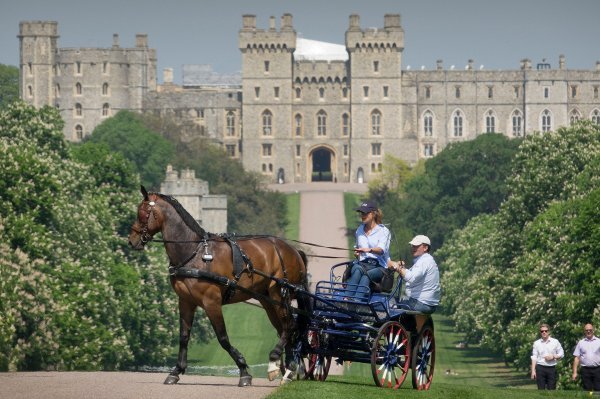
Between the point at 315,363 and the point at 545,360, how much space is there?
5788 mm

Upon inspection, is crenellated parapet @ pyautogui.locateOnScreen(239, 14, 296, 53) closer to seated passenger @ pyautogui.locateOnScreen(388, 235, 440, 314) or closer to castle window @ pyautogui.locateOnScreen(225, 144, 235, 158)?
castle window @ pyautogui.locateOnScreen(225, 144, 235, 158)

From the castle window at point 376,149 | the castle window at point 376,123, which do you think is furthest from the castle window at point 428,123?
the castle window at point 376,149

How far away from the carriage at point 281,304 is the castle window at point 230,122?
123019mm

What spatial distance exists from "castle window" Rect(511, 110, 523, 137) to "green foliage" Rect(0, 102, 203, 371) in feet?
266

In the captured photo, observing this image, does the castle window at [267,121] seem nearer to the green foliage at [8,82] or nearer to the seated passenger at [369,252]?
the green foliage at [8,82]

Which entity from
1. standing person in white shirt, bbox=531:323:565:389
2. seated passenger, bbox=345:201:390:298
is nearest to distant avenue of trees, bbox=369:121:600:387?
seated passenger, bbox=345:201:390:298

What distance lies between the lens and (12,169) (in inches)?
2055

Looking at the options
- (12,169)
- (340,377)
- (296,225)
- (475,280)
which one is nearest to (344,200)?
(296,225)

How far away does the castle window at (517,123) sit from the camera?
488 feet

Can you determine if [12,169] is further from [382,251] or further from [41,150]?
[382,251]

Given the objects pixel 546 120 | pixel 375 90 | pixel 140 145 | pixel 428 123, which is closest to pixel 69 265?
pixel 140 145

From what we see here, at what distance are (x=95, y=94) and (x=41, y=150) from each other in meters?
85.2

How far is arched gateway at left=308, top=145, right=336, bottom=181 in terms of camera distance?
145 metres

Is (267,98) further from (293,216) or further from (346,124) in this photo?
(293,216)
